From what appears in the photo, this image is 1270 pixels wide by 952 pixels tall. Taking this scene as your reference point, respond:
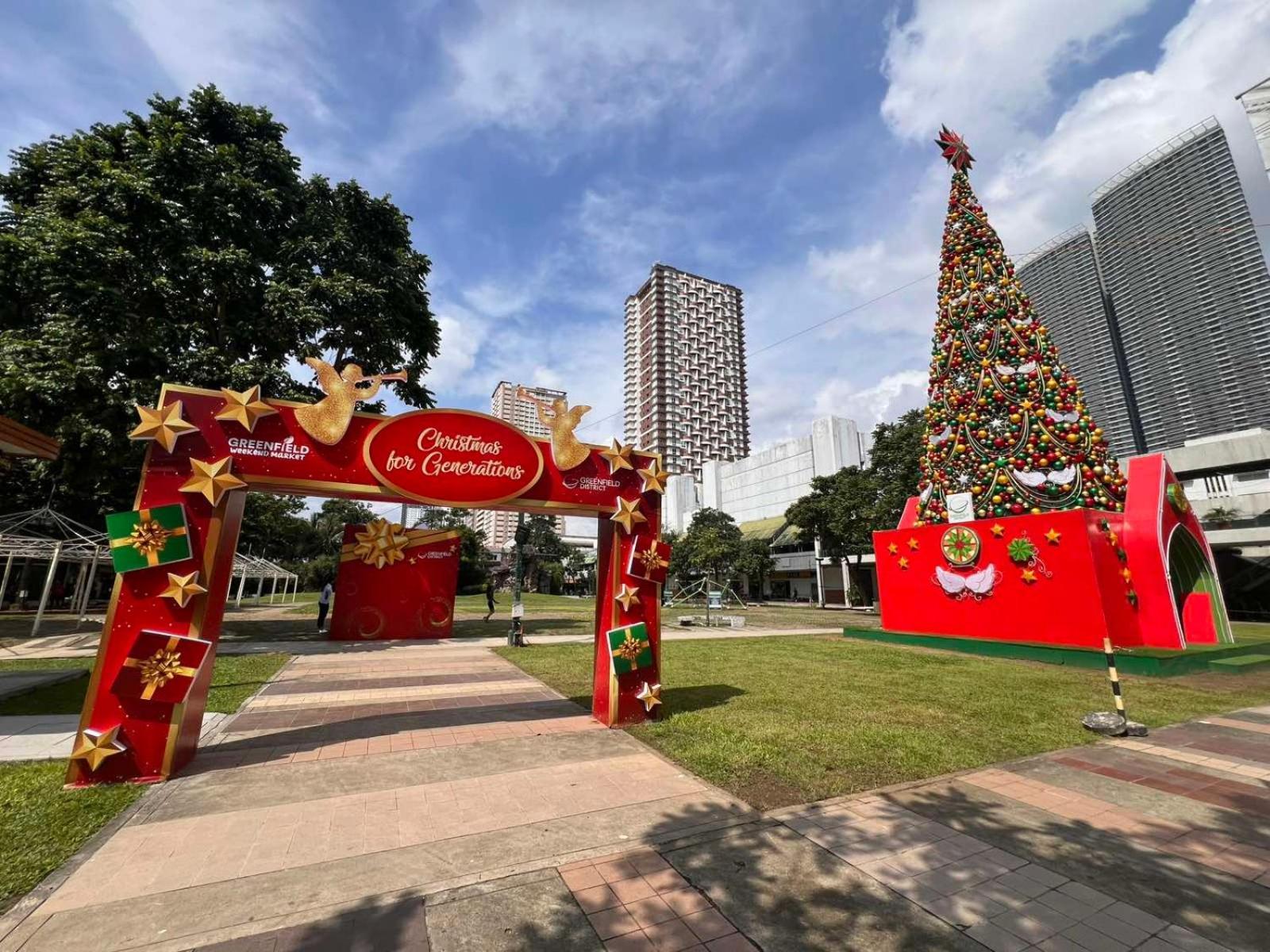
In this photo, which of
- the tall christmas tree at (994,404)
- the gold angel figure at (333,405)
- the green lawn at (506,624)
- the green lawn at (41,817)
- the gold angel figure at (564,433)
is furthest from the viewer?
the green lawn at (506,624)

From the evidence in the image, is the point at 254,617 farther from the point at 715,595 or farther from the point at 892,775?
the point at 892,775

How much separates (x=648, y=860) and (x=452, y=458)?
479 cm

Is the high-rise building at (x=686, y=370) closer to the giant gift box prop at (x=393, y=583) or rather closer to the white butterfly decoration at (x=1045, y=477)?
the giant gift box prop at (x=393, y=583)

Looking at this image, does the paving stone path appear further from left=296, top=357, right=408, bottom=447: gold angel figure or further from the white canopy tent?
the white canopy tent

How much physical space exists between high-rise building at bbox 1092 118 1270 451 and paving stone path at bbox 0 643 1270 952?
9497 millimetres

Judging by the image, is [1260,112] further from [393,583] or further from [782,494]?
[782,494]

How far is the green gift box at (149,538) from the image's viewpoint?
537 centimetres

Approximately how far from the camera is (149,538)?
5.50m

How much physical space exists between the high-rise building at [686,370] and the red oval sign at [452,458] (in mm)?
103595

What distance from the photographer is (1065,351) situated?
61844 millimetres

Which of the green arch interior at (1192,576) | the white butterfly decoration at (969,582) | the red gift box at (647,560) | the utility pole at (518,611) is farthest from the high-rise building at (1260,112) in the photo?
the utility pole at (518,611)

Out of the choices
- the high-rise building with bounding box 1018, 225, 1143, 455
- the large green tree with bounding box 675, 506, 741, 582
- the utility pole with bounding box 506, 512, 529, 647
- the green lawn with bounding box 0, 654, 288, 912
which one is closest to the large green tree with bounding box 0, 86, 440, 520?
the utility pole with bounding box 506, 512, 529, 647

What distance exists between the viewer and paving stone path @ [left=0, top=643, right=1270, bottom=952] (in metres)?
3.05

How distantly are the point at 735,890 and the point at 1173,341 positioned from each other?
7464 cm
